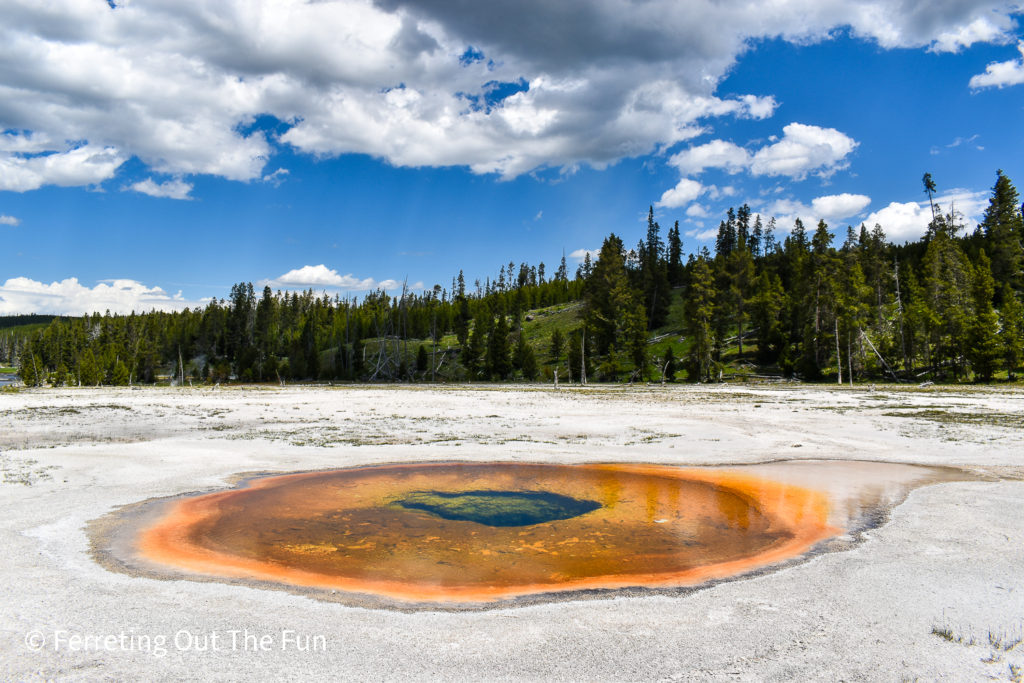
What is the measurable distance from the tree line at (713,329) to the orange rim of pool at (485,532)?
52711 mm

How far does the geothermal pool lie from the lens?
24.9 ft

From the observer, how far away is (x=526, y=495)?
509 inches

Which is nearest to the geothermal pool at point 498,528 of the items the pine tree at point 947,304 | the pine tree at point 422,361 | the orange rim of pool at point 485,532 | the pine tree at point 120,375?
the orange rim of pool at point 485,532

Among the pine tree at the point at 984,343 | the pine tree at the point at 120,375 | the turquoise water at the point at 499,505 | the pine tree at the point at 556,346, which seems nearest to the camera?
the turquoise water at the point at 499,505

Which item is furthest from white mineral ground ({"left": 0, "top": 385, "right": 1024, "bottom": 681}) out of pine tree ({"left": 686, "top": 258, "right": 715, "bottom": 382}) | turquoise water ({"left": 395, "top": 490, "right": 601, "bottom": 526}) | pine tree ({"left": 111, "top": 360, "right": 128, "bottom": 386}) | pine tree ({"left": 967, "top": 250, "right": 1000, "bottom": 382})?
pine tree ({"left": 111, "top": 360, "right": 128, "bottom": 386})

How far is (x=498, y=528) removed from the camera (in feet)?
33.4

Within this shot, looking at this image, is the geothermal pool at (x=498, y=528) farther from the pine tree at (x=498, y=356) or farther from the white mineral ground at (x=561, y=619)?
the pine tree at (x=498, y=356)

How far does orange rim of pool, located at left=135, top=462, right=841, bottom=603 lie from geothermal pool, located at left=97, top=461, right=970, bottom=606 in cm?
4

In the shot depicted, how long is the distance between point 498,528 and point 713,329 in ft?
231

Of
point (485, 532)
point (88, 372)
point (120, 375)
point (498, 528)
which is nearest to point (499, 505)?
point (498, 528)

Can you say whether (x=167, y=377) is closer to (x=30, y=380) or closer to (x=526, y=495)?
(x=30, y=380)

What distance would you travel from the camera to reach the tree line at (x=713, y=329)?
60.6 metres

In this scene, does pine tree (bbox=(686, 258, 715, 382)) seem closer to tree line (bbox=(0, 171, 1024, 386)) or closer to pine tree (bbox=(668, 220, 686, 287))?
tree line (bbox=(0, 171, 1024, 386))

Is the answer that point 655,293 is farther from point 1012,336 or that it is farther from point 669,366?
point 1012,336
